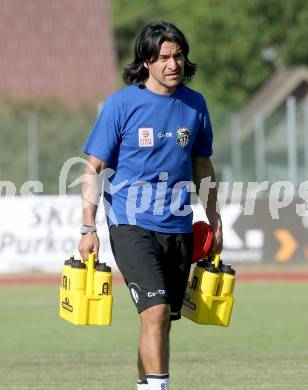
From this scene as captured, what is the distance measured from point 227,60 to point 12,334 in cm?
3935

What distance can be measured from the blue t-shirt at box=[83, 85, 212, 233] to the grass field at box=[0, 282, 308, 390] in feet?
6.68

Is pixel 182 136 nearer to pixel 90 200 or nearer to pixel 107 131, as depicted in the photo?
pixel 107 131

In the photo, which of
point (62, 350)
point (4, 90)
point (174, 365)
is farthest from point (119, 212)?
point (4, 90)

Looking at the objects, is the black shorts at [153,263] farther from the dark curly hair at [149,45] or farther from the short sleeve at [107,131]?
the dark curly hair at [149,45]

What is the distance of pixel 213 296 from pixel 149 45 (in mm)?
1689

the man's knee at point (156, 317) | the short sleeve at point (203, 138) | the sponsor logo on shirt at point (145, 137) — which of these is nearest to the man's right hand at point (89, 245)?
the man's knee at point (156, 317)

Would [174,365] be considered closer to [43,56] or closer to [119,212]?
[119,212]

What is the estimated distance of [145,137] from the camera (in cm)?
856

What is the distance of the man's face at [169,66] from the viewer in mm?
8516

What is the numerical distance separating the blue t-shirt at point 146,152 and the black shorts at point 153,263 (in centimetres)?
7

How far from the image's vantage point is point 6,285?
23078mm

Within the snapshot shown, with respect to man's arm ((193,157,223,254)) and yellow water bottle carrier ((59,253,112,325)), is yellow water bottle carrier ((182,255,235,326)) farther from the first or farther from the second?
yellow water bottle carrier ((59,253,112,325))

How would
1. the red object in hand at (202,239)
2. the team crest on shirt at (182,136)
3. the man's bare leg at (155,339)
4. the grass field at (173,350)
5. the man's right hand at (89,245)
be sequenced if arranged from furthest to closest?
the grass field at (173,350), the red object in hand at (202,239), the team crest on shirt at (182,136), the man's right hand at (89,245), the man's bare leg at (155,339)

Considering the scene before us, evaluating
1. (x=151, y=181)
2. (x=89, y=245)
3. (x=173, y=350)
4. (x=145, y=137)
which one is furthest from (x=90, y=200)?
(x=173, y=350)
